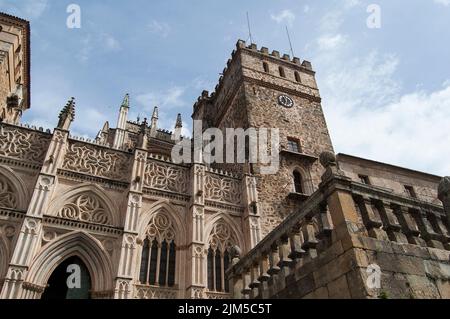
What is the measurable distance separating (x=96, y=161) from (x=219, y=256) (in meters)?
7.16

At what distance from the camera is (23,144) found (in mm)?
14516

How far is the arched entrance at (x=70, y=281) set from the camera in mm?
12891

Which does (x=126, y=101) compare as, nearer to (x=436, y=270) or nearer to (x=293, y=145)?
(x=293, y=145)

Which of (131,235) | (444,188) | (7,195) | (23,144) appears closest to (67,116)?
(23,144)

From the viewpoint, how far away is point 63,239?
42.5 ft

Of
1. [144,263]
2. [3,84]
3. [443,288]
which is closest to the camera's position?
[443,288]

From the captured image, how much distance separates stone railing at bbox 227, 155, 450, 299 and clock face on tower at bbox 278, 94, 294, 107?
17.6 meters

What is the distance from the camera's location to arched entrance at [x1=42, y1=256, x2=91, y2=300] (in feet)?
42.3

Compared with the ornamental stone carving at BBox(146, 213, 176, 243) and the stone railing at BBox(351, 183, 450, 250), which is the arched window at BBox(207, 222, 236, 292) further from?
the stone railing at BBox(351, 183, 450, 250)

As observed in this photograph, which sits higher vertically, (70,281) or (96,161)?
(96,161)

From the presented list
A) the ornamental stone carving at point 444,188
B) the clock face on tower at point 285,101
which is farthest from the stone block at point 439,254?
the clock face on tower at point 285,101

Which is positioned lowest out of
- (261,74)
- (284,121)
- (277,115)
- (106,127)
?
(284,121)
